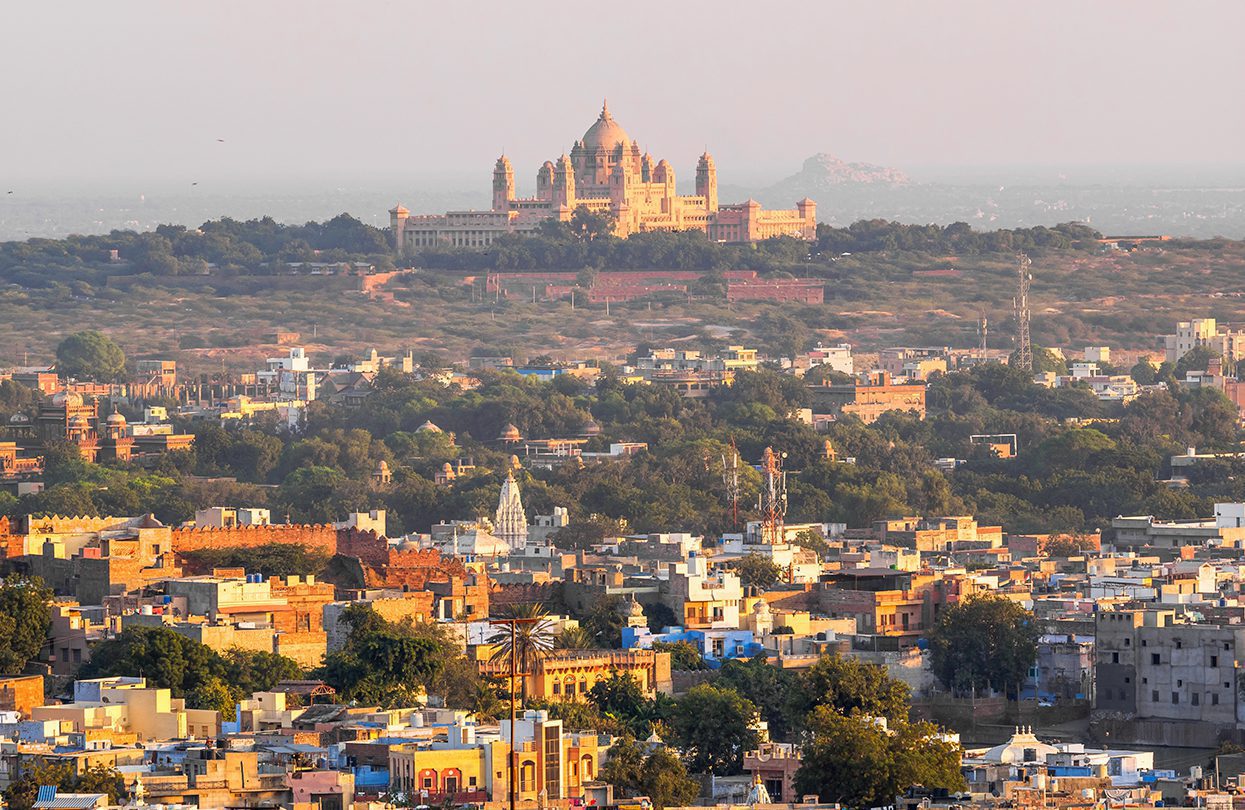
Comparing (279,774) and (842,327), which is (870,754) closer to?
(279,774)

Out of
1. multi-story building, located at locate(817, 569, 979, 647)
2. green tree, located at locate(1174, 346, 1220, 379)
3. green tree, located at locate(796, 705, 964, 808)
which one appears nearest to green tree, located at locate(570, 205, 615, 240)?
green tree, located at locate(1174, 346, 1220, 379)

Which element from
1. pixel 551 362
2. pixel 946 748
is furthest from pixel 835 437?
pixel 946 748

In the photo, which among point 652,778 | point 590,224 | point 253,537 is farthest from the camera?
point 590,224

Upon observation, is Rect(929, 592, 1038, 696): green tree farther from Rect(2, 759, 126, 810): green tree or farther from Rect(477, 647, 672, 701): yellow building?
Rect(2, 759, 126, 810): green tree

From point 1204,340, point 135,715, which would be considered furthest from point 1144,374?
point 135,715

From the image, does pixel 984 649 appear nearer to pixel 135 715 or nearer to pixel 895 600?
pixel 895 600

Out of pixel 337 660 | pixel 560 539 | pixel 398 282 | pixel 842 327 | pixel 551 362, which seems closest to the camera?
pixel 337 660
